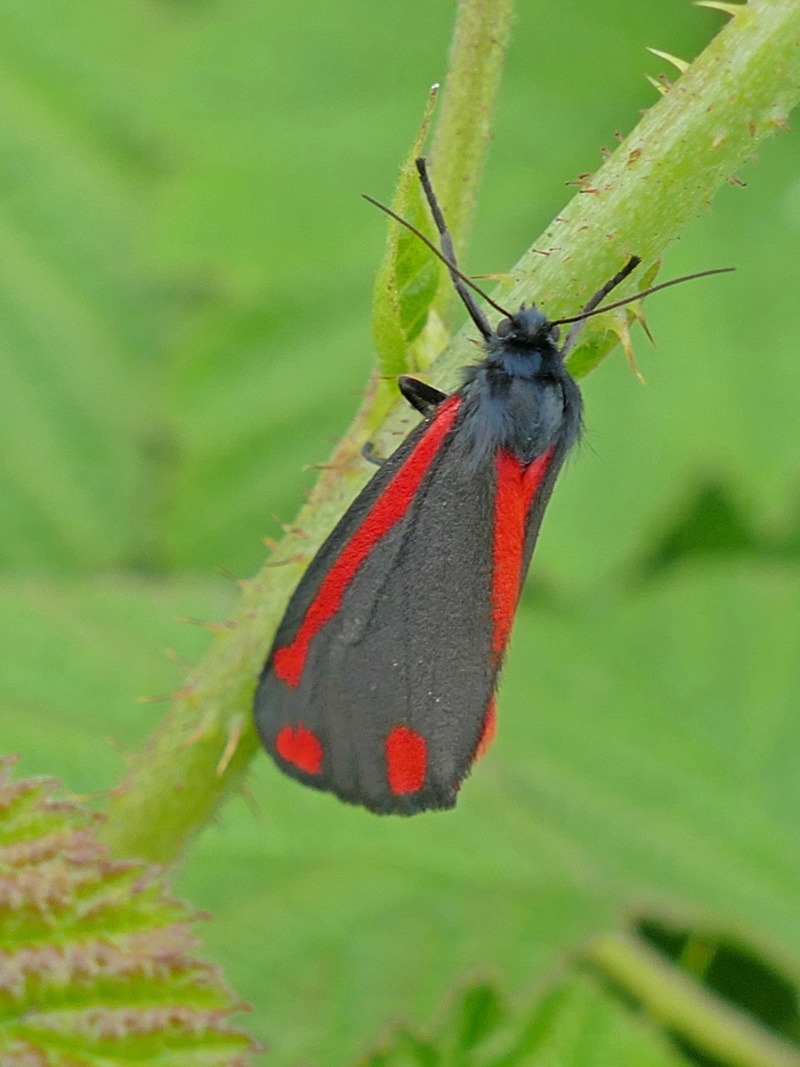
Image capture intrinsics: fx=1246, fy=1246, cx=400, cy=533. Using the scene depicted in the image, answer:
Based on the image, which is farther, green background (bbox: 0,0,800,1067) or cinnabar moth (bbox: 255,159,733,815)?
green background (bbox: 0,0,800,1067)

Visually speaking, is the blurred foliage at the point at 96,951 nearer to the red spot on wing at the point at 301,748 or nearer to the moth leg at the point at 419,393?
the red spot on wing at the point at 301,748

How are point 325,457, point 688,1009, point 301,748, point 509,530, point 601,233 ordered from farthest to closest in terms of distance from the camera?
point 325,457 < point 688,1009 < point 509,530 < point 301,748 < point 601,233

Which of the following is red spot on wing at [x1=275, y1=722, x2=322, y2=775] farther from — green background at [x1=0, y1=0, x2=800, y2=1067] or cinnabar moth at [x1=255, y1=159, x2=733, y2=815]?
green background at [x1=0, y1=0, x2=800, y2=1067]

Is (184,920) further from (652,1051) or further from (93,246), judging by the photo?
(93,246)

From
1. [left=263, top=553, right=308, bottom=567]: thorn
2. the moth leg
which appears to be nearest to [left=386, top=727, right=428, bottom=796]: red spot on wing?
[left=263, top=553, right=308, bottom=567]: thorn

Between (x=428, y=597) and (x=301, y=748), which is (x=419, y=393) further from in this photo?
(x=301, y=748)

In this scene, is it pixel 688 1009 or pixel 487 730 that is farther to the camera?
pixel 688 1009

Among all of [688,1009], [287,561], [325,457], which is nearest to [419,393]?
[287,561]
